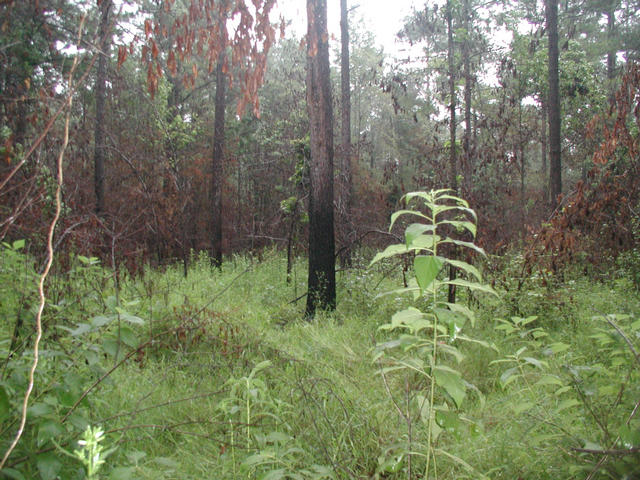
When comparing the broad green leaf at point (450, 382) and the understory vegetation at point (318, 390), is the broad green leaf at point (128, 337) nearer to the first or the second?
the understory vegetation at point (318, 390)

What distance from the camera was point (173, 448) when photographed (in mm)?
3215


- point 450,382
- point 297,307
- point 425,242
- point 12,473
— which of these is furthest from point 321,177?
point 12,473

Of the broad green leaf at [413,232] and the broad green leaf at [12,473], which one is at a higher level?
the broad green leaf at [413,232]

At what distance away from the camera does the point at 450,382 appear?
1.84 metres

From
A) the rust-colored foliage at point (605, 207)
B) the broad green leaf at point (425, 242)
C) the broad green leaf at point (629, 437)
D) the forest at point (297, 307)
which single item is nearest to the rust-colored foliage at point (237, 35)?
the forest at point (297, 307)

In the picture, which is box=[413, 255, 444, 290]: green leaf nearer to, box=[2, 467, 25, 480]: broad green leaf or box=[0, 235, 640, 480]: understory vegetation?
box=[0, 235, 640, 480]: understory vegetation

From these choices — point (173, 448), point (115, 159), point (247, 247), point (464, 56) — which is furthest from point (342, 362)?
point (247, 247)

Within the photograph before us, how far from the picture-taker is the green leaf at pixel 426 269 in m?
1.65

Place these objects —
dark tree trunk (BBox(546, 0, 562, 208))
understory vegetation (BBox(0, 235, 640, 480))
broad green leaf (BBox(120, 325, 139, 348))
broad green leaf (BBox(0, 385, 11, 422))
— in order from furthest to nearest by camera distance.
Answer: dark tree trunk (BBox(546, 0, 562, 208)) → broad green leaf (BBox(120, 325, 139, 348)) → understory vegetation (BBox(0, 235, 640, 480)) → broad green leaf (BBox(0, 385, 11, 422))

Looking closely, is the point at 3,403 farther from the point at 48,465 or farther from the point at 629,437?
the point at 629,437

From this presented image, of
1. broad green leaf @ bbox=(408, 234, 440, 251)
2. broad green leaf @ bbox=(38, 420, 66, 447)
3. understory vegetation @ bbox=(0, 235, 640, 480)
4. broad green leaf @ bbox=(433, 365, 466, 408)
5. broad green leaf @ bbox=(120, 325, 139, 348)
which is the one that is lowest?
understory vegetation @ bbox=(0, 235, 640, 480)

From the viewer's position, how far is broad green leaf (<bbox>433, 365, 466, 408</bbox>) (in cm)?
179

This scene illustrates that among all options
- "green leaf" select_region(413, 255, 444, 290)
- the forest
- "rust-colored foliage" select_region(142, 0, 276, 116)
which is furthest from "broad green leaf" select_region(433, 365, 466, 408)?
"rust-colored foliage" select_region(142, 0, 276, 116)

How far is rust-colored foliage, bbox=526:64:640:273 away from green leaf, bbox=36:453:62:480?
5.50 meters
